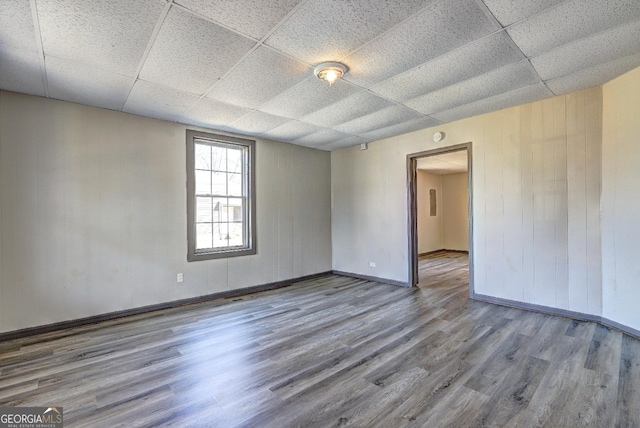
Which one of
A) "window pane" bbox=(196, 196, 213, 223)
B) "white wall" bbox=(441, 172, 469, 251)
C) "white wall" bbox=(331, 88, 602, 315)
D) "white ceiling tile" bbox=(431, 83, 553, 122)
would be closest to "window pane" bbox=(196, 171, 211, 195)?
"window pane" bbox=(196, 196, 213, 223)

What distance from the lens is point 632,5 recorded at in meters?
1.87

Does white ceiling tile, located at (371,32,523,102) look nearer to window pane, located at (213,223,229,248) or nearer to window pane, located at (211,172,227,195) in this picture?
window pane, located at (211,172,227,195)

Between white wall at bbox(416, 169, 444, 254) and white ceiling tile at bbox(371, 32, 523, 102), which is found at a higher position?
white ceiling tile at bbox(371, 32, 523, 102)

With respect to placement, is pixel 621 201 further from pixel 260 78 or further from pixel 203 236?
pixel 203 236

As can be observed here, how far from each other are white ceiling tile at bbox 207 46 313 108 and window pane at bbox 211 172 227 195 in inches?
56.4

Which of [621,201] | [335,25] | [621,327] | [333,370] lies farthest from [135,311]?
[621,201]

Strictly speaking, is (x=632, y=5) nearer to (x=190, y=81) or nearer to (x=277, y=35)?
(x=277, y=35)

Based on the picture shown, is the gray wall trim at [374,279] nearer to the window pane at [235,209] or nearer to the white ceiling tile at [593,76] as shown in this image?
the window pane at [235,209]

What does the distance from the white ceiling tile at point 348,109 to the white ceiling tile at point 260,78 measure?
2.41 feet

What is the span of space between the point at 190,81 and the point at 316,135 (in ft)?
7.61

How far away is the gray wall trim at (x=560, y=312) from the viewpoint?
2842 mm

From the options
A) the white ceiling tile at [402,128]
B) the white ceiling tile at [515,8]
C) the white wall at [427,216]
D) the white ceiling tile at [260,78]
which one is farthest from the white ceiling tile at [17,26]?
the white wall at [427,216]

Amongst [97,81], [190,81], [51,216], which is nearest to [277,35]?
[190,81]

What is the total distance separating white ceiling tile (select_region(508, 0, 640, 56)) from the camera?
188cm
